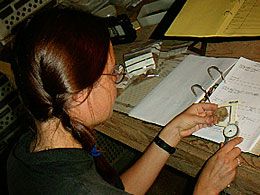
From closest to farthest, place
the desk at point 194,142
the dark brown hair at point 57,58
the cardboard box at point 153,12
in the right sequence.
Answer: the dark brown hair at point 57,58, the desk at point 194,142, the cardboard box at point 153,12

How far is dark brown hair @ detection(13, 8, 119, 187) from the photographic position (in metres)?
0.78

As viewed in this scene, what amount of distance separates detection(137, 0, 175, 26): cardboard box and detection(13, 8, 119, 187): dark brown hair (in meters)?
0.56

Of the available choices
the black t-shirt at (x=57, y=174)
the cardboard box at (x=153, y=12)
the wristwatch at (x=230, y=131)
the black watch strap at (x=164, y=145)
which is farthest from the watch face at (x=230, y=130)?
the cardboard box at (x=153, y=12)

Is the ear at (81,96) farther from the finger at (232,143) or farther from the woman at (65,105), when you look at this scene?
the finger at (232,143)

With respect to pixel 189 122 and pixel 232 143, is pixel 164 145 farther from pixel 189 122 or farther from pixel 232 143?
pixel 232 143

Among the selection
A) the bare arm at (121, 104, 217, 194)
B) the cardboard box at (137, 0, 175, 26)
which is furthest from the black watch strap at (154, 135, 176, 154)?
the cardboard box at (137, 0, 175, 26)

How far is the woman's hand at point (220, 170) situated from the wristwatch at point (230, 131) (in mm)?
14

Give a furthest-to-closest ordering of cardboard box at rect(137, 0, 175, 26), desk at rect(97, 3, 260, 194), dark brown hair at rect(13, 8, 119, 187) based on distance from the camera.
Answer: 1. cardboard box at rect(137, 0, 175, 26)
2. desk at rect(97, 3, 260, 194)
3. dark brown hair at rect(13, 8, 119, 187)

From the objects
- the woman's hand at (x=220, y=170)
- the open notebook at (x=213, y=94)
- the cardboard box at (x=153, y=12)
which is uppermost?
the cardboard box at (x=153, y=12)

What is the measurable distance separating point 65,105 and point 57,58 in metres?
0.10

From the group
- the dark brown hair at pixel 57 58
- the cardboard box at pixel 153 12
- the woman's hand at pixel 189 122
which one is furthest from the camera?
the cardboard box at pixel 153 12

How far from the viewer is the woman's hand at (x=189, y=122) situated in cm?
99

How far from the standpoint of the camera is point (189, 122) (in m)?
0.99

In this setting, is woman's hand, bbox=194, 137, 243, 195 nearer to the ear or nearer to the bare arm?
the bare arm
